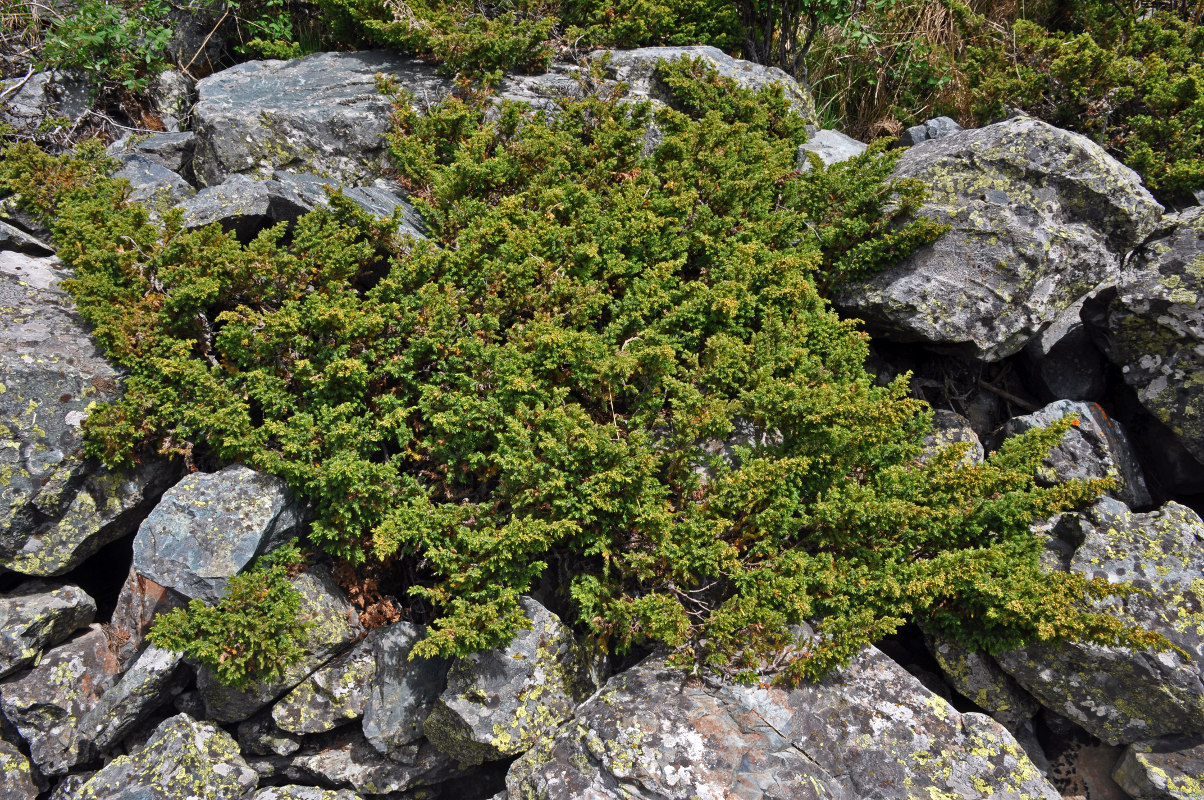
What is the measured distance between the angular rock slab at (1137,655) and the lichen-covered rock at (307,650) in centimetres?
409

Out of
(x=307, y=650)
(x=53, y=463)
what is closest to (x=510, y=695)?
(x=307, y=650)

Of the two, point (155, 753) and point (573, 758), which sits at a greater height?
point (573, 758)

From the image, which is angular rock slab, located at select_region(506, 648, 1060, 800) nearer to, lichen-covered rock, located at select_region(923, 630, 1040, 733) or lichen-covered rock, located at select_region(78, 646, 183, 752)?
lichen-covered rock, located at select_region(923, 630, 1040, 733)

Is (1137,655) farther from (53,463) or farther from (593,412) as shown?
(53,463)

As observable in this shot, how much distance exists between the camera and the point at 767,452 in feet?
15.8

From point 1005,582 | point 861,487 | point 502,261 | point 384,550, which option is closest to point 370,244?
point 502,261

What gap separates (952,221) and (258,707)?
5979 millimetres

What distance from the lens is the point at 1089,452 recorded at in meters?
5.39

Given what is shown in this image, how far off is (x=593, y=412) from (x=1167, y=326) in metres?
4.24

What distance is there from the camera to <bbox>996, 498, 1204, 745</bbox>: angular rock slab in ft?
13.8

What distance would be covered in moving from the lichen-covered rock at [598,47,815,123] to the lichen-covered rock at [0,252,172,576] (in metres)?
5.45

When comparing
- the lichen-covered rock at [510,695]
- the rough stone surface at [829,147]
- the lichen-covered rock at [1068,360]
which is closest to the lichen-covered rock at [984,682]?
the lichen-covered rock at [510,695]

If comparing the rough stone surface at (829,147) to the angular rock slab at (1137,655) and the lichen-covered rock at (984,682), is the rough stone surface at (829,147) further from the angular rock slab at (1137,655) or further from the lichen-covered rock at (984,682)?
the lichen-covered rock at (984,682)

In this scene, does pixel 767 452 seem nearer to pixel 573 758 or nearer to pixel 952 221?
pixel 573 758
